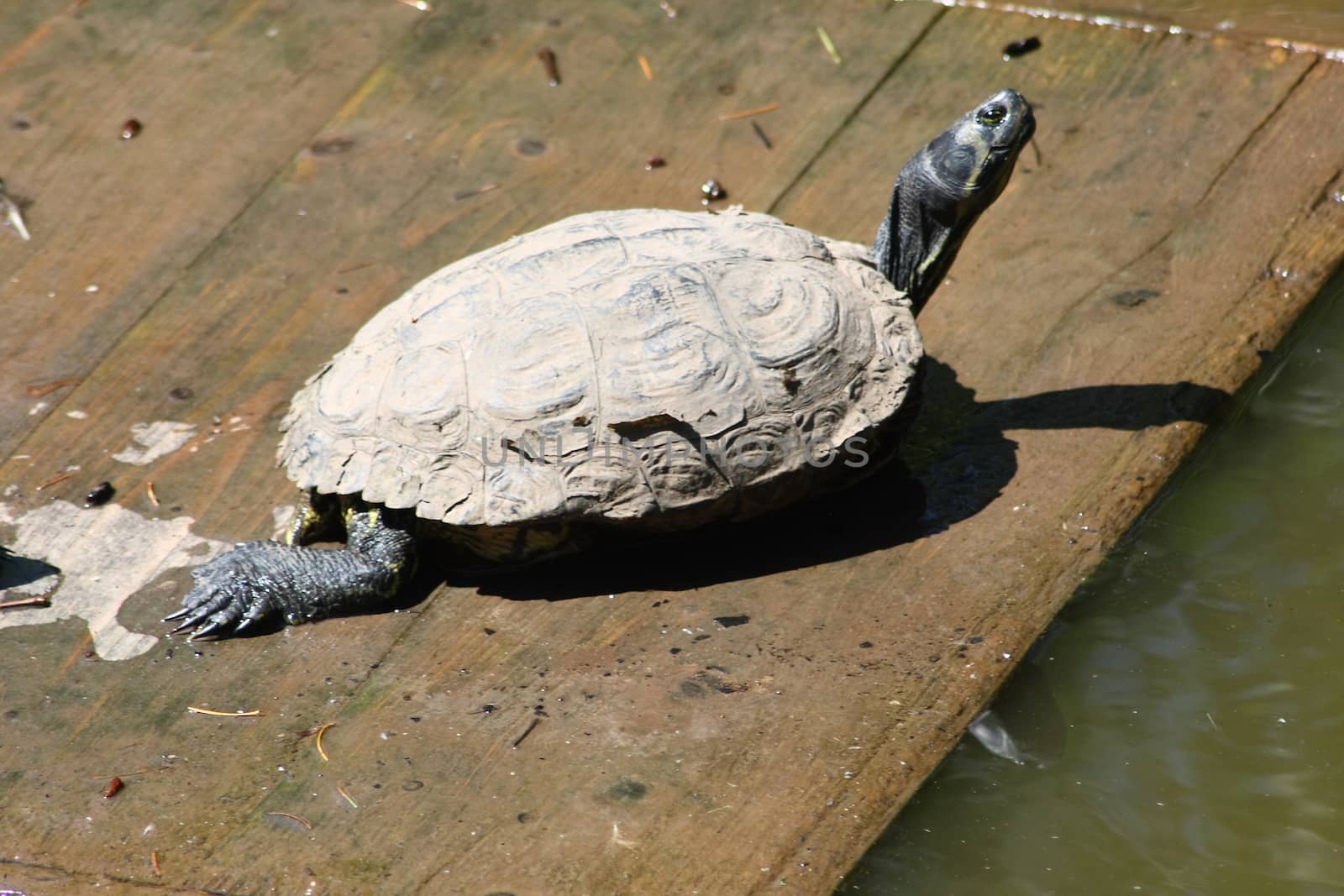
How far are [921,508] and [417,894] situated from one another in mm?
1912

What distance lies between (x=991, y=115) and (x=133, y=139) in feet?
12.0

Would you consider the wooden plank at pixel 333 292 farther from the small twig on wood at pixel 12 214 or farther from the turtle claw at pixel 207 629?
the small twig on wood at pixel 12 214

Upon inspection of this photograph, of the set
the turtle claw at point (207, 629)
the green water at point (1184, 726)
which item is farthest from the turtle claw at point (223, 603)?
the green water at point (1184, 726)

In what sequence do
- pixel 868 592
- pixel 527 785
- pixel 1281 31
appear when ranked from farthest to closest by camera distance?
1. pixel 1281 31
2. pixel 868 592
3. pixel 527 785

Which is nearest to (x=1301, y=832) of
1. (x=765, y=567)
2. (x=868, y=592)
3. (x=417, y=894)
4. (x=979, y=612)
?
(x=979, y=612)

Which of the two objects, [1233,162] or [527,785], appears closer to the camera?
[527,785]

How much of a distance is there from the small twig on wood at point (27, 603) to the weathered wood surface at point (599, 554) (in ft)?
0.09

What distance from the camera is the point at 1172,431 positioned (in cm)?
431

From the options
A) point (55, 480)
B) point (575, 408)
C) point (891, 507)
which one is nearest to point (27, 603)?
point (55, 480)

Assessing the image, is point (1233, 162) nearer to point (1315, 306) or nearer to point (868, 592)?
point (1315, 306)

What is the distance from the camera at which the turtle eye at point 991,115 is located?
4.21 metres

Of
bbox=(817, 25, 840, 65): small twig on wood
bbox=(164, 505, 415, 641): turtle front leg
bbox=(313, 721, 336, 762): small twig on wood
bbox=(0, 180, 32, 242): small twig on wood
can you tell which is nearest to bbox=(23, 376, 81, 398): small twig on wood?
bbox=(0, 180, 32, 242): small twig on wood

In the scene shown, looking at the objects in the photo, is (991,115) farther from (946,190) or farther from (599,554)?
(599,554)

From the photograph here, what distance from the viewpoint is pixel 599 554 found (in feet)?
13.2
